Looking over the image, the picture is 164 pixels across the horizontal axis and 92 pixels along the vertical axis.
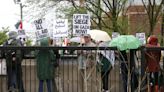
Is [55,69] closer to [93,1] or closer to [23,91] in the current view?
[23,91]

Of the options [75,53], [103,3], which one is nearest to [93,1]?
[103,3]

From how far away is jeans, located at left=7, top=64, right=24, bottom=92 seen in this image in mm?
10641

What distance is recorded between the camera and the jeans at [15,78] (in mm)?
10641

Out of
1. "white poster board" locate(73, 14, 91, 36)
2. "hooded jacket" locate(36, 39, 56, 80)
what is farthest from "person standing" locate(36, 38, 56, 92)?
"white poster board" locate(73, 14, 91, 36)

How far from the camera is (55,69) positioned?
10.9m

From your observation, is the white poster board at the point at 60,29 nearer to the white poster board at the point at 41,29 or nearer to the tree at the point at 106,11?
Answer: the white poster board at the point at 41,29

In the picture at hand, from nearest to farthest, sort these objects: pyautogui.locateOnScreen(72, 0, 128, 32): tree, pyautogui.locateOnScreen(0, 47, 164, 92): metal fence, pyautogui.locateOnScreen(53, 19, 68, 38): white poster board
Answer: pyautogui.locateOnScreen(0, 47, 164, 92): metal fence → pyautogui.locateOnScreen(53, 19, 68, 38): white poster board → pyautogui.locateOnScreen(72, 0, 128, 32): tree

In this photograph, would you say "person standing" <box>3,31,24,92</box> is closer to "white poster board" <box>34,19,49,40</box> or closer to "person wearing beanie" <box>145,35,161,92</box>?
"white poster board" <box>34,19,49,40</box>

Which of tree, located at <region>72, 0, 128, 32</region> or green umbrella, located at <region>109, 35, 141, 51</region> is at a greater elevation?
tree, located at <region>72, 0, 128, 32</region>

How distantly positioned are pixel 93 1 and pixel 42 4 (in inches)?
126

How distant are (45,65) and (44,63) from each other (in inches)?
2.1

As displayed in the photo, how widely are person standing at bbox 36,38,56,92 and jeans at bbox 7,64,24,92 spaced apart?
45 centimetres

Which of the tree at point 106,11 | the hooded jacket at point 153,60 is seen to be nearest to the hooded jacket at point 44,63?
the hooded jacket at point 153,60

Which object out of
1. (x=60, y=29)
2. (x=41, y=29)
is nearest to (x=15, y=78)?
(x=41, y=29)
